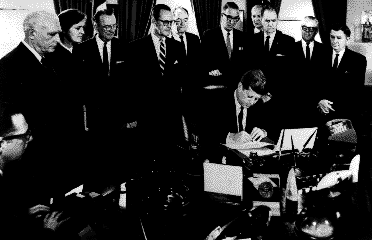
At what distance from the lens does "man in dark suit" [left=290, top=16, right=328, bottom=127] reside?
4285mm

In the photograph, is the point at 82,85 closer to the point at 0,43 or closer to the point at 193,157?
the point at 0,43

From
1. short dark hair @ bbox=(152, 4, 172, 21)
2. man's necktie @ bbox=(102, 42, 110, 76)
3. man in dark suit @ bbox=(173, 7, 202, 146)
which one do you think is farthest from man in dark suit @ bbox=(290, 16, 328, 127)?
man's necktie @ bbox=(102, 42, 110, 76)

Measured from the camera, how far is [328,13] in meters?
6.61

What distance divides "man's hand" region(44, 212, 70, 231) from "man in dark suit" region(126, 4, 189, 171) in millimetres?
2256

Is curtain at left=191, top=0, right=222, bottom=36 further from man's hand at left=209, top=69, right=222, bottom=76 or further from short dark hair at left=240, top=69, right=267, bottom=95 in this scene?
short dark hair at left=240, top=69, right=267, bottom=95

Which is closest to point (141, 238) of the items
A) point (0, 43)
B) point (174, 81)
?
point (174, 81)

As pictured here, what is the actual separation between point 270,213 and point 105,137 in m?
2.54

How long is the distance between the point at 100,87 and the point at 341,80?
2.64m

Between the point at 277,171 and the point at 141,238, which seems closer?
the point at 141,238

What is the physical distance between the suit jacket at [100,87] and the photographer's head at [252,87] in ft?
4.82

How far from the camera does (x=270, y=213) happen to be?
1.65 m

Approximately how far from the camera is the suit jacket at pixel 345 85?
4.05m

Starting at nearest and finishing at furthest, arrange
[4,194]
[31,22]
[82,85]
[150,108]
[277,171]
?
1. [4,194]
2. [277,171]
3. [31,22]
4. [82,85]
5. [150,108]

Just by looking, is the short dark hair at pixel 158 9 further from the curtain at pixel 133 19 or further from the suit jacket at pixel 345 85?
the suit jacket at pixel 345 85
